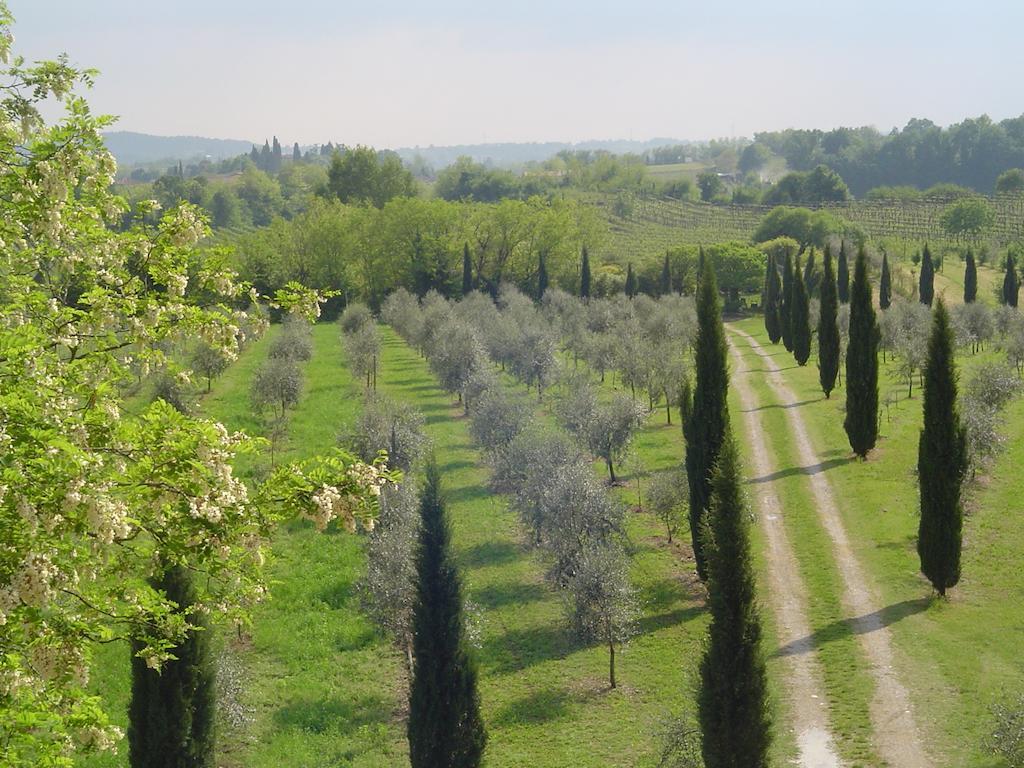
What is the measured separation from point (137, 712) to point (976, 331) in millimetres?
52789

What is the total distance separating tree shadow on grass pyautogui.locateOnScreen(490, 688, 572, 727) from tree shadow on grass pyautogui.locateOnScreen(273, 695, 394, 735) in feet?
7.55

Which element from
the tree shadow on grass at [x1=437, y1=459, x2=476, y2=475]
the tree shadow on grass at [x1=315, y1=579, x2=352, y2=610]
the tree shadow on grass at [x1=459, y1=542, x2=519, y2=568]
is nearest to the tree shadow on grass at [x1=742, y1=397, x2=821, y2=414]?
the tree shadow on grass at [x1=437, y1=459, x2=476, y2=475]

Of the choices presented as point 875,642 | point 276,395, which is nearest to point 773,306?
point 276,395

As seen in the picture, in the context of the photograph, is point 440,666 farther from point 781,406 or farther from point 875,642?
point 781,406

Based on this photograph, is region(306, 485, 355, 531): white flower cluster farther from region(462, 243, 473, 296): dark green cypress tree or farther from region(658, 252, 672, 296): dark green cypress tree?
region(658, 252, 672, 296): dark green cypress tree

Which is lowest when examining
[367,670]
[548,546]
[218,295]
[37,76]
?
[367,670]

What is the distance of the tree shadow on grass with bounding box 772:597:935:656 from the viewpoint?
63.4 feet

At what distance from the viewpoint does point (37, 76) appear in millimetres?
8922

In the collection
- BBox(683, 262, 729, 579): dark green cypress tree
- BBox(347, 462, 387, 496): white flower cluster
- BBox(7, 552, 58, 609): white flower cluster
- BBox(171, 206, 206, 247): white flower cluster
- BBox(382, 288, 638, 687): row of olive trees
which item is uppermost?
BBox(171, 206, 206, 247): white flower cluster

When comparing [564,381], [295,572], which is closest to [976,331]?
[564,381]

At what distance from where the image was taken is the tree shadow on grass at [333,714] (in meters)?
17.5

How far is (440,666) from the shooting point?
14.6 meters

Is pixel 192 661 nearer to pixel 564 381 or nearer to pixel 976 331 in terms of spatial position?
pixel 564 381

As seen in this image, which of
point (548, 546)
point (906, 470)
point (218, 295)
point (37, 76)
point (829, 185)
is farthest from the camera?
point (829, 185)
